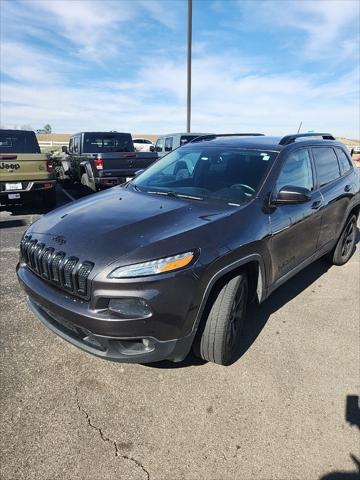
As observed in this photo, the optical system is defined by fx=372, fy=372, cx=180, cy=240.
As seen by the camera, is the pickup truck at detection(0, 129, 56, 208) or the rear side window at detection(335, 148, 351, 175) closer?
the rear side window at detection(335, 148, 351, 175)

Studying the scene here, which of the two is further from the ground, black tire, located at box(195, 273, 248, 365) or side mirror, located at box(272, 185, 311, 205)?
side mirror, located at box(272, 185, 311, 205)

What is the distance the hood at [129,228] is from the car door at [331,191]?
5.58ft

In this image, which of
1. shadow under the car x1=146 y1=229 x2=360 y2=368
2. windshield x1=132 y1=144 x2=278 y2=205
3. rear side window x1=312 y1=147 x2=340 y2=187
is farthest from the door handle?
shadow under the car x1=146 y1=229 x2=360 y2=368

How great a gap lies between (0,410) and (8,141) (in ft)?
26.4

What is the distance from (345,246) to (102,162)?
18.4 feet

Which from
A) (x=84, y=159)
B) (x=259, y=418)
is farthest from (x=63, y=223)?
(x=84, y=159)

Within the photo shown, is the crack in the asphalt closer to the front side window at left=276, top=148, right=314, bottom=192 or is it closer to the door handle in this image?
the front side window at left=276, top=148, right=314, bottom=192

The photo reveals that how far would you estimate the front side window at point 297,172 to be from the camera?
3395mm

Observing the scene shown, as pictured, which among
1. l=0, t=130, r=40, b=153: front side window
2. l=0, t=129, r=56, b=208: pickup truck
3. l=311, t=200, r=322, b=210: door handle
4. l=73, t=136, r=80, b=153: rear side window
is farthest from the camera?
l=73, t=136, r=80, b=153: rear side window

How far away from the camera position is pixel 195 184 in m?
3.54

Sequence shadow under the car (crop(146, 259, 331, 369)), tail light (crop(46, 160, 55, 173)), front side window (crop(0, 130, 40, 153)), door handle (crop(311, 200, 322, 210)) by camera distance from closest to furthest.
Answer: shadow under the car (crop(146, 259, 331, 369)) → door handle (crop(311, 200, 322, 210)) → tail light (crop(46, 160, 55, 173)) → front side window (crop(0, 130, 40, 153))

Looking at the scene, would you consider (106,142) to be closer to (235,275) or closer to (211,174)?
(211,174)

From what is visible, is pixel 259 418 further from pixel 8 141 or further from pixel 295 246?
pixel 8 141

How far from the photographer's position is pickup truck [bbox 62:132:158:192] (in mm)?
8664
